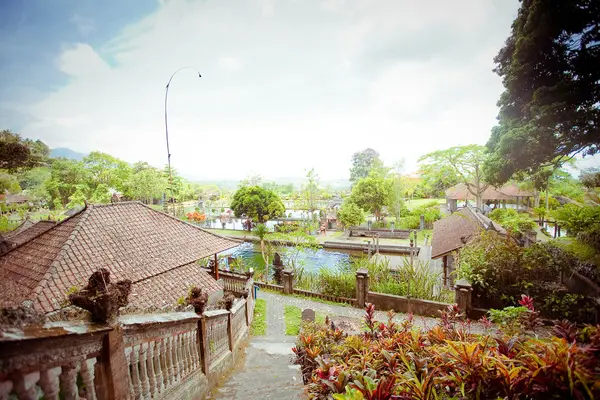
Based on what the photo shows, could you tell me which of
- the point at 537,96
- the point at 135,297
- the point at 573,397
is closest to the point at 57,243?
the point at 135,297

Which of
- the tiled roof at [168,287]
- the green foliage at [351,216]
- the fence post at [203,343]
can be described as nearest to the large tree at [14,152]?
the tiled roof at [168,287]

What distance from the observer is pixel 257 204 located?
79.9 ft

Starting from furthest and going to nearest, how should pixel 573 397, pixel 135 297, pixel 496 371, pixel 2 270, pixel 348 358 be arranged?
pixel 135 297, pixel 2 270, pixel 348 358, pixel 496 371, pixel 573 397

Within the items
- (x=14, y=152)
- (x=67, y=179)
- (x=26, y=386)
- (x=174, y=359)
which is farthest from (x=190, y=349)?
(x=67, y=179)

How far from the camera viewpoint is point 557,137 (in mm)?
7023

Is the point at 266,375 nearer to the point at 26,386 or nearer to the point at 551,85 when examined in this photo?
the point at 26,386

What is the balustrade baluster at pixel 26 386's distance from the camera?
4.11ft

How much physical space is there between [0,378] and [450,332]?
3926mm

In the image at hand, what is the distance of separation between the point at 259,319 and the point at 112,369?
277 inches

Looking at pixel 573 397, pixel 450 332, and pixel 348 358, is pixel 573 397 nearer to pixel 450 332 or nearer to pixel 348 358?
pixel 450 332

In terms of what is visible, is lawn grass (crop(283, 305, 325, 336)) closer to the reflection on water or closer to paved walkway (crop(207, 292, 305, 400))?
paved walkway (crop(207, 292, 305, 400))

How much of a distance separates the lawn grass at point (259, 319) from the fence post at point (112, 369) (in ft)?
19.0

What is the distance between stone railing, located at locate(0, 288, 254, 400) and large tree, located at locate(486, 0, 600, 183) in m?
9.01

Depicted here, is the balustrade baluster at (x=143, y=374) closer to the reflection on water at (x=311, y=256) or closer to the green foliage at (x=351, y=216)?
the reflection on water at (x=311, y=256)
